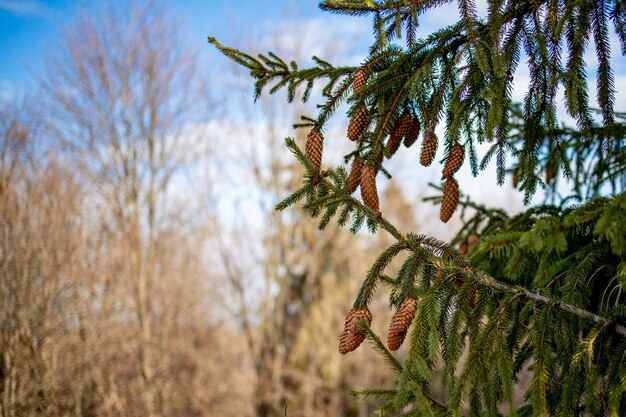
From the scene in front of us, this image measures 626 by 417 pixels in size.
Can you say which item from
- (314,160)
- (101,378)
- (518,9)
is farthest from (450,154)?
(101,378)

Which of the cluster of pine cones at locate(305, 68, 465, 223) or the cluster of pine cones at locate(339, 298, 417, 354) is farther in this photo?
the cluster of pine cones at locate(305, 68, 465, 223)

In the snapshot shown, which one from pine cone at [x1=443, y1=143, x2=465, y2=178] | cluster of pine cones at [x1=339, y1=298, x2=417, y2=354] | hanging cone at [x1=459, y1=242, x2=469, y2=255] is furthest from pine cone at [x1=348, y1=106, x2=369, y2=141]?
hanging cone at [x1=459, y1=242, x2=469, y2=255]

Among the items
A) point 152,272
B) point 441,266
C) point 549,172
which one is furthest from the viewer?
point 152,272

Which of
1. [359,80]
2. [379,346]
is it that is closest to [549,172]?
[359,80]

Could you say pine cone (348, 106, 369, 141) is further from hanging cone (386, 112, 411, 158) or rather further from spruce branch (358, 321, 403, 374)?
spruce branch (358, 321, 403, 374)

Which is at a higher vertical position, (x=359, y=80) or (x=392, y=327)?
(x=359, y=80)

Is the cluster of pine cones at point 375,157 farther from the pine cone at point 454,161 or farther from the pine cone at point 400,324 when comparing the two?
the pine cone at point 400,324

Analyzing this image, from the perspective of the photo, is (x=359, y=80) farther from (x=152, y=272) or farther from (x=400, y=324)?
(x=152, y=272)
